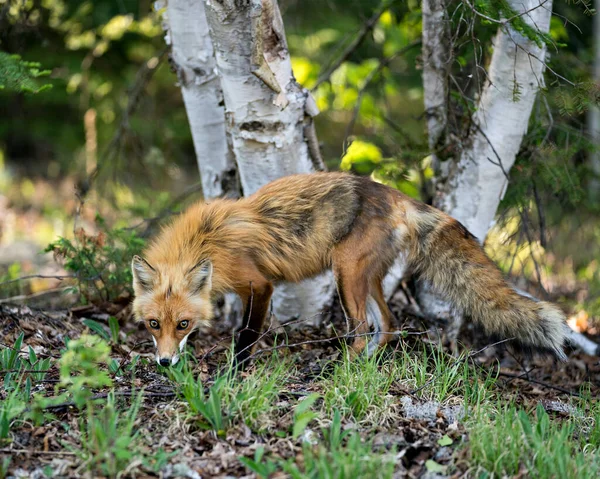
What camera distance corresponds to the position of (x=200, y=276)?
15.6 ft

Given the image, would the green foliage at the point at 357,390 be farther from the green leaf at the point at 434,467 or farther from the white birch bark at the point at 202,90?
the white birch bark at the point at 202,90

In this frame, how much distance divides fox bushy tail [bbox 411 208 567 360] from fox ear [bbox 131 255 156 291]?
218 centimetres

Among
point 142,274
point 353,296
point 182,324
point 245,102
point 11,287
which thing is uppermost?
point 245,102

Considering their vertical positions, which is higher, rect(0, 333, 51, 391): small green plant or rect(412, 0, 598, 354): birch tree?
rect(412, 0, 598, 354): birch tree

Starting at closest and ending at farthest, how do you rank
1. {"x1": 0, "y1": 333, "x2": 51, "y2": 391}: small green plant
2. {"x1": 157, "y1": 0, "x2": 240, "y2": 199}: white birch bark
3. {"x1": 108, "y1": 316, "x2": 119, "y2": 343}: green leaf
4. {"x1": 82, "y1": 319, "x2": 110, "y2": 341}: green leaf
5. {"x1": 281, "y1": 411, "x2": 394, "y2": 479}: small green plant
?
{"x1": 281, "y1": 411, "x2": 394, "y2": 479}: small green plant → {"x1": 0, "y1": 333, "x2": 51, "y2": 391}: small green plant → {"x1": 82, "y1": 319, "x2": 110, "y2": 341}: green leaf → {"x1": 108, "y1": 316, "x2": 119, "y2": 343}: green leaf → {"x1": 157, "y1": 0, "x2": 240, "y2": 199}: white birch bark

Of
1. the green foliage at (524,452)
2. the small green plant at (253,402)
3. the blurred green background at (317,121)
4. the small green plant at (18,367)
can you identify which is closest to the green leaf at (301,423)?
the small green plant at (253,402)

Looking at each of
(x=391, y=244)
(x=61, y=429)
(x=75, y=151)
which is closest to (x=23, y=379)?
(x=61, y=429)

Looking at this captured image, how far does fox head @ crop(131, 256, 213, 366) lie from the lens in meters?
4.61

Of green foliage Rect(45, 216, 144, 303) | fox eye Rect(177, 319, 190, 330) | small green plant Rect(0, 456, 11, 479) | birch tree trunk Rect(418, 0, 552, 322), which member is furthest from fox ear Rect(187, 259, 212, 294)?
birch tree trunk Rect(418, 0, 552, 322)

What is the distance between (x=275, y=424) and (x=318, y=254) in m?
1.76

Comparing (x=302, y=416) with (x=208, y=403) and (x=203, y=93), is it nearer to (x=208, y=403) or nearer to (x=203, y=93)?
(x=208, y=403)

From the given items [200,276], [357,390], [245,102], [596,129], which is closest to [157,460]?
[357,390]

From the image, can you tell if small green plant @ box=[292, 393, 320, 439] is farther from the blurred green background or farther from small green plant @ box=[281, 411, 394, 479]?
the blurred green background

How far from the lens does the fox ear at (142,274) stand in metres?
4.76
